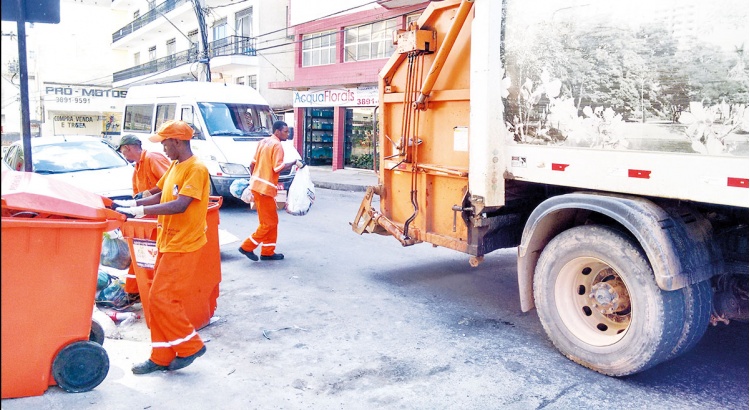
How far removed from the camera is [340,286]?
5.96 m

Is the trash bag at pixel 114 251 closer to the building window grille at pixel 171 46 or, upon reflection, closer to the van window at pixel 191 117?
the van window at pixel 191 117

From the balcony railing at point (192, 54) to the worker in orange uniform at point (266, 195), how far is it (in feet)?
51.0

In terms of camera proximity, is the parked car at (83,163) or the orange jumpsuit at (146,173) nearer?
the orange jumpsuit at (146,173)

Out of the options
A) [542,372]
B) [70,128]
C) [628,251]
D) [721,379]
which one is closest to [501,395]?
[542,372]

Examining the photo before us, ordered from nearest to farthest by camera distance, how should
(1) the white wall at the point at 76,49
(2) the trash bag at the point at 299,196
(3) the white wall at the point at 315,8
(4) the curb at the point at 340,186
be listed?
(2) the trash bag at the point at 299,196, (4) the curb at the point at 340,186, (3) the white wall at the point at 315,8, (1) the white wall at the point at 76,49

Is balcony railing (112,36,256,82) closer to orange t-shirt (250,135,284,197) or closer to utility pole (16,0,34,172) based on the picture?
orange t-shirt (250,135,284,197)

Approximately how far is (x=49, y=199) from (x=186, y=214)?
0.78 meters

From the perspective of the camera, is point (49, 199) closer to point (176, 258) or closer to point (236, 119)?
point (176, 258)

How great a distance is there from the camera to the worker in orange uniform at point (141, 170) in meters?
5.08

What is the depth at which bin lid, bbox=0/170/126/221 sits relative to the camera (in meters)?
3.20

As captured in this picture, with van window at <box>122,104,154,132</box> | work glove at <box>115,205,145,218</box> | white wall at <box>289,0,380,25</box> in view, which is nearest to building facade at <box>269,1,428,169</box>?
white wall at <box>289,0,380,25</box>

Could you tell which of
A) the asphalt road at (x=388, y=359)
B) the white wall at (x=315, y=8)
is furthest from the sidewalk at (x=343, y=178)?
the asphalt road at (x=388, y=359)

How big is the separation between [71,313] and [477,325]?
2.84 metres

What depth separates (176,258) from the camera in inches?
149
